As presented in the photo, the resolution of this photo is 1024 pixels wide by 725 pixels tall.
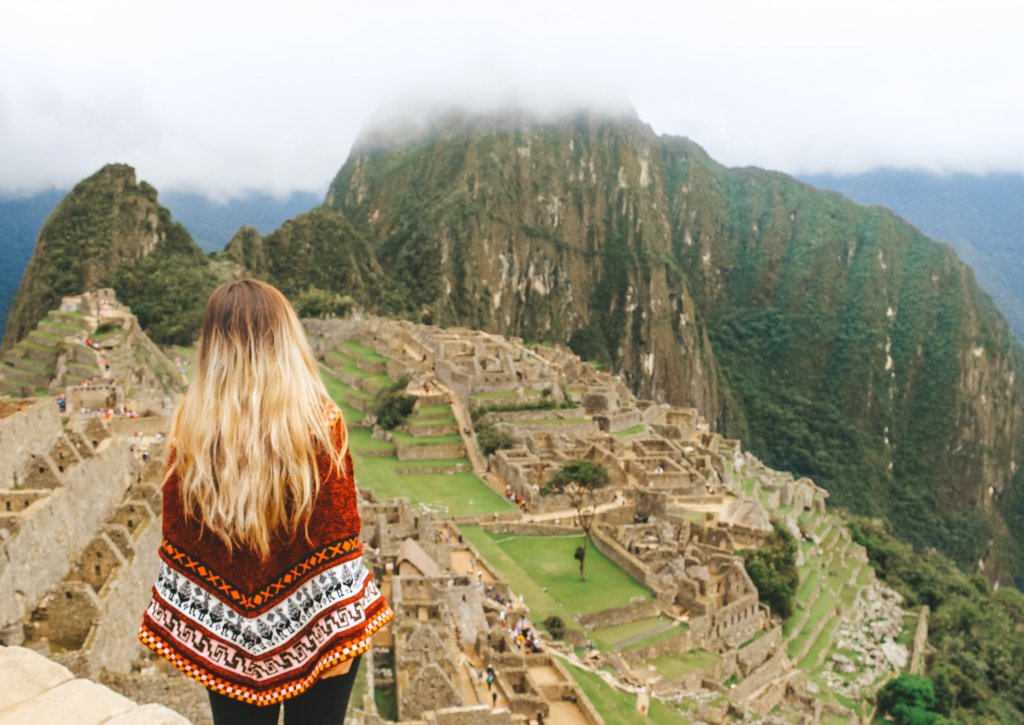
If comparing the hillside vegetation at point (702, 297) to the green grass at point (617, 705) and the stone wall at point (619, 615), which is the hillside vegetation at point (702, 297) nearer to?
the stone wall at point (619, 615)

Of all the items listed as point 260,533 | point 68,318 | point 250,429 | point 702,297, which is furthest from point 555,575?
point 702,297

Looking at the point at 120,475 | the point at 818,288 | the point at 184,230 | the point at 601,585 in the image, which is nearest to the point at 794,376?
the point at 818,288

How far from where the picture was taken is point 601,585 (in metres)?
25.5

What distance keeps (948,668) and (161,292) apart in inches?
2003

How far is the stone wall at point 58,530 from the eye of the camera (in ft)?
34.6

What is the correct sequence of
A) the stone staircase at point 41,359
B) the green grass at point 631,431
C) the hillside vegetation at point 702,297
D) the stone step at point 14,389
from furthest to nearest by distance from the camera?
the hillside vegetation at point 702,297 → the green grass at point 631,431 → the stone staircase at point 41,359 → the stone step at point 14,389

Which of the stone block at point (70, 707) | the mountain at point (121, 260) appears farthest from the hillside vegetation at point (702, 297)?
the stone block at point (70, 707)

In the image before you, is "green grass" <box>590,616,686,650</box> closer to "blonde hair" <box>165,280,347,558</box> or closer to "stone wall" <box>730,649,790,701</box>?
"stone wall" <box>730,649,790,701</box>

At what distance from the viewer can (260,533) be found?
356 cm

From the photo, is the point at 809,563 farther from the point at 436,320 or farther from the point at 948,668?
the point at 436,320

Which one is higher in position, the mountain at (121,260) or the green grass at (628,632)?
the mountain at (121,260)

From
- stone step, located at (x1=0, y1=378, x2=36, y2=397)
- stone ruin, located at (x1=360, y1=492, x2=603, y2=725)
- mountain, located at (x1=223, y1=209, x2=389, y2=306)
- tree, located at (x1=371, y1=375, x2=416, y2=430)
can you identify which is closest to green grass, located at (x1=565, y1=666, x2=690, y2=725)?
stone ruin, located at (x1=360, y1=492, x2=603, y2=725)

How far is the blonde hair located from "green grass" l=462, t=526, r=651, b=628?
1926cm

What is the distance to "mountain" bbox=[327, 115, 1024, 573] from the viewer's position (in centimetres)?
12688
